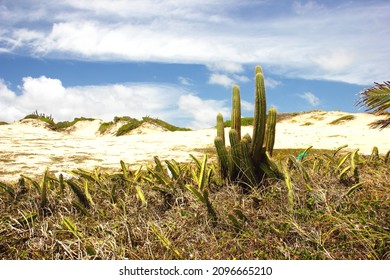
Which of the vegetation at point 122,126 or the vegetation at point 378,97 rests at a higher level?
the vegetation at point 378,97

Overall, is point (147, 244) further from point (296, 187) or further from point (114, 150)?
point (114, 150)

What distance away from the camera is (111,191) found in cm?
491

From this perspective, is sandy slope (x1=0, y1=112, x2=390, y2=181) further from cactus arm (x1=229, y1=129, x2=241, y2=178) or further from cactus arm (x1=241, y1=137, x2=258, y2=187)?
cactus arm (x1=241, y1=137, x2=258, y2=187)

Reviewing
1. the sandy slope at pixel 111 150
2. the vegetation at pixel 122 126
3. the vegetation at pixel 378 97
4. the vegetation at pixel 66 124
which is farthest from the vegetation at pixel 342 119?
the vegetation at pixel 378 97

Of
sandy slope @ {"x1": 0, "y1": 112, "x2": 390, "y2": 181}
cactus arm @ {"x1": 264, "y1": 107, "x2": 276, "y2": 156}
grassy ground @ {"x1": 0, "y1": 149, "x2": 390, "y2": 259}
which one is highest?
cactus arm @ {"x1": 264, "y1": 107, "x2": 276, "y2": 156}

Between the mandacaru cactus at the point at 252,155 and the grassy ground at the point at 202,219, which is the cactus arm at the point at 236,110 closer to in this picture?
the mandacaru cactus at the point at 252,155

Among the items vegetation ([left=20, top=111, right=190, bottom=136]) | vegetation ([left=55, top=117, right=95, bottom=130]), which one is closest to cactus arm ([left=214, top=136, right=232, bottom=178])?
vegetation ([left=20, top=111, right=190, bottom=136])

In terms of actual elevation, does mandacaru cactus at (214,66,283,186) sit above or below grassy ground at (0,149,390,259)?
above

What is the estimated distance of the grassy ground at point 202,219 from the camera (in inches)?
148

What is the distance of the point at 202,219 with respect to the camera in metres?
4.24

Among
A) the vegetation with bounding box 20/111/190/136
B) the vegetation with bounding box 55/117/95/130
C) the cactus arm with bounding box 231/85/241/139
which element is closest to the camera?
the cactus arm with bounding box 231/85/241/139

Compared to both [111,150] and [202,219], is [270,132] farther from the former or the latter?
[111,150]

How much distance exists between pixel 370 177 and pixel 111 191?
3557 mm

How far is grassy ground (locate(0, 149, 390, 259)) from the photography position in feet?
12.3
